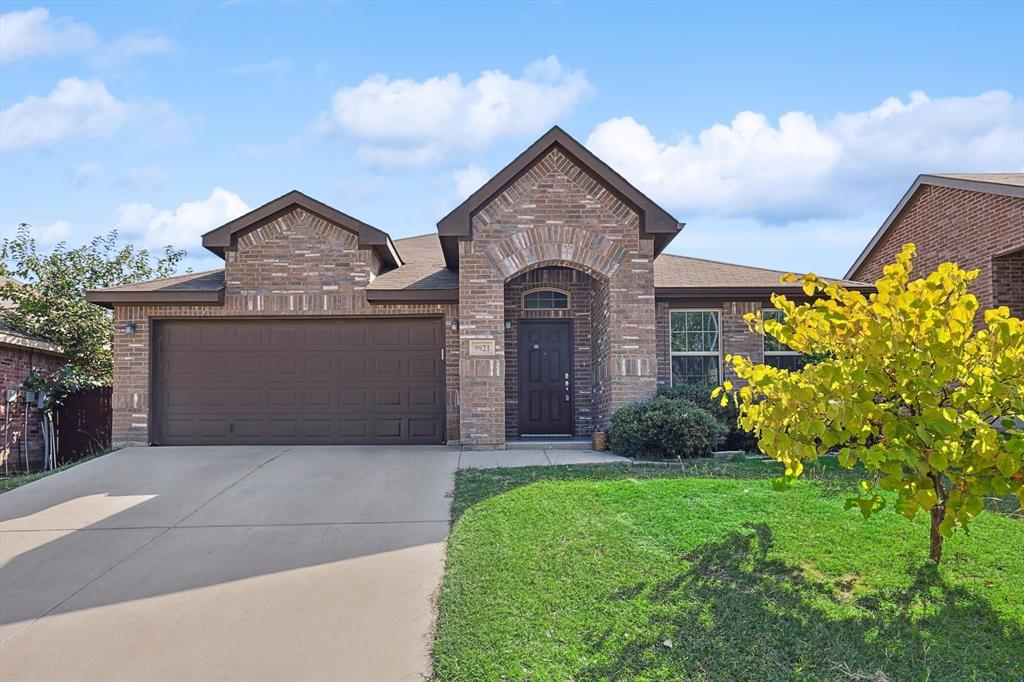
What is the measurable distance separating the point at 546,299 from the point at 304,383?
4.83m

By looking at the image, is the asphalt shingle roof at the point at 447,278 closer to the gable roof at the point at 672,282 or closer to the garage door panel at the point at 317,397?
the gable roof at the point at 672,282

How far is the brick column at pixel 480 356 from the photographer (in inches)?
477

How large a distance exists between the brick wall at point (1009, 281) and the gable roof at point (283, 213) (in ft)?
36.5

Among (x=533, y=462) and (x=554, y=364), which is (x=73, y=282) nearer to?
(x=554, y=364)

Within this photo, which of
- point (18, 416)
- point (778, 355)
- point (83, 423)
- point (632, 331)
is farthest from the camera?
point (83, 423)

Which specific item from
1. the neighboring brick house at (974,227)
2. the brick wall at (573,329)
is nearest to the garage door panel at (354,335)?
the brick wall at (573,329)

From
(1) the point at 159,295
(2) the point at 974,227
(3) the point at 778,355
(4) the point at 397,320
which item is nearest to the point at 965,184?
(2) the point at 974,227

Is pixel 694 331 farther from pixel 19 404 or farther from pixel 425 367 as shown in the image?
pixel 19 404

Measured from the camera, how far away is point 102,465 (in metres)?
11.3

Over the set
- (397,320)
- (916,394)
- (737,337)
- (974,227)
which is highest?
(974,227)

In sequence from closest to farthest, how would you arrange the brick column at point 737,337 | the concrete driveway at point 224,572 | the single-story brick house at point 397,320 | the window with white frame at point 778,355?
the concrete driveway at point 224,572
the single-story brick house at point 397,320
the brick column at point 737,337
the window with white frame at point 778,355

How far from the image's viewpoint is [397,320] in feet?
43.2

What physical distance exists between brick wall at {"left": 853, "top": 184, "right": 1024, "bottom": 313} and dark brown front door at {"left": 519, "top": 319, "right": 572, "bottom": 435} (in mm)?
6719

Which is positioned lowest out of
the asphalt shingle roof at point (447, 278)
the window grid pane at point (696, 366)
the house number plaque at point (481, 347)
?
the window grid pane at point (696, 366)
